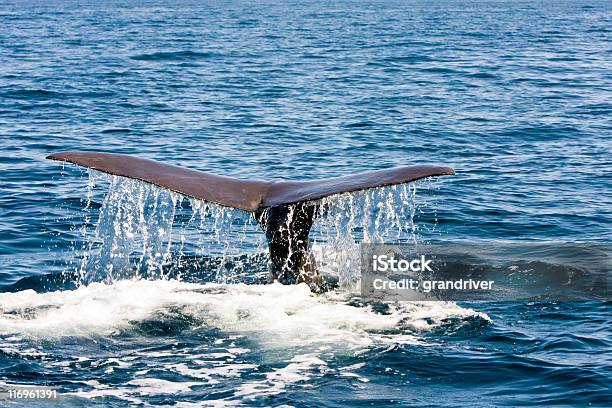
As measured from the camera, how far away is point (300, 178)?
48.8ft

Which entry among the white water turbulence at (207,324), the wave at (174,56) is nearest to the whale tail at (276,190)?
the white water turbulence at (207,324)

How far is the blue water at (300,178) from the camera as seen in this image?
7262 millimetres

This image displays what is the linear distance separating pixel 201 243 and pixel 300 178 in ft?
11.8

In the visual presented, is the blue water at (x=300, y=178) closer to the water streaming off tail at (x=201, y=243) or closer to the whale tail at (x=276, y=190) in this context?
the water streaming off tail at (x=201, y=243)

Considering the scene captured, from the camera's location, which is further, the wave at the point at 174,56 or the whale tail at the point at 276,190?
the wave at the point at 174,56

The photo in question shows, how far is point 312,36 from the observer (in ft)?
143

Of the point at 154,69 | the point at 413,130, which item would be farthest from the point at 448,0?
the point at 413,130

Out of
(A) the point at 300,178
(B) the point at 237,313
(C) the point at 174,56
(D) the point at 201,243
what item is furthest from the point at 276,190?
(C) the point at 174,56

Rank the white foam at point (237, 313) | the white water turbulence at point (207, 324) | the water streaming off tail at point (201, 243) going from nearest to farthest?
the white water turbulence at point (207, 324), the white foam at point (237, 313), the water streaming off tail at point (201, 243)

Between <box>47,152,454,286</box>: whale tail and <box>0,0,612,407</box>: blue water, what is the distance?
0.25 metres

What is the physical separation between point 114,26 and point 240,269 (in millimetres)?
40494

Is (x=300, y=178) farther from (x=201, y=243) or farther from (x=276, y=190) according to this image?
(x=276, y=190)

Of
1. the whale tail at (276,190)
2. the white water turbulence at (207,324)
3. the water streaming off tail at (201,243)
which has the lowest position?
the white water turbulence at (207,324)

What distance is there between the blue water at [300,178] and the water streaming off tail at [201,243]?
126 mm
